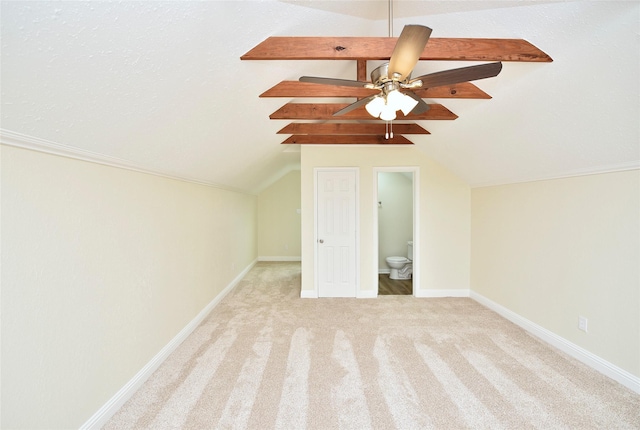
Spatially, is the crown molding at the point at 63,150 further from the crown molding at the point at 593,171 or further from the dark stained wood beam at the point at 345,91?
the crown molding at the point at 593,171

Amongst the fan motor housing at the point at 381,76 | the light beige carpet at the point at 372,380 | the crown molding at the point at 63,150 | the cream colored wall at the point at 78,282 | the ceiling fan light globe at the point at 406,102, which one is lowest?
the light beige carpet at the point at 372,380

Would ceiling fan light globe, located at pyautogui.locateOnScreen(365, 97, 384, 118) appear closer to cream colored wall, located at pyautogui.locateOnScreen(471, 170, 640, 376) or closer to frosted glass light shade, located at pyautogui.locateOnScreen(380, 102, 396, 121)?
frosted glass light shade, located at pyautogui.locateOnScreen(380, 102, 396, 121)

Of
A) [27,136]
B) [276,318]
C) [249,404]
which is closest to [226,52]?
[27,136]

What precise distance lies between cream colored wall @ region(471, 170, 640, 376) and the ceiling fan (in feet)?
5.64

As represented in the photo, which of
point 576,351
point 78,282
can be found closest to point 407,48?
point 78,282

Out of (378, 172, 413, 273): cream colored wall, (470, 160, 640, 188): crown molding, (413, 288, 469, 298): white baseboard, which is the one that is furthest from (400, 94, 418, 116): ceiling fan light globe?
(378, 172, 413, 273): cream colored wall

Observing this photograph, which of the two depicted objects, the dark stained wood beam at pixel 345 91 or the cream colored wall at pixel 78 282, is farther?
the dark stained wood beam at pixel 345 91

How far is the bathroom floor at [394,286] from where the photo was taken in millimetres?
4750

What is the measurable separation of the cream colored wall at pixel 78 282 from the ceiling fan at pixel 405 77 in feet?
4.74

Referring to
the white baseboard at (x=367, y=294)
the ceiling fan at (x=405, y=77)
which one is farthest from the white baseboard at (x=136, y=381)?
the ceiling fan at (x=405, y=77)

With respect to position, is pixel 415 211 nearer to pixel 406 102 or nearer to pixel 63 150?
pixel 406 102

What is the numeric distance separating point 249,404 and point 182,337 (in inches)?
51.7

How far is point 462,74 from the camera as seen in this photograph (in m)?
1.49

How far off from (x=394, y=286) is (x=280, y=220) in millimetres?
3544
